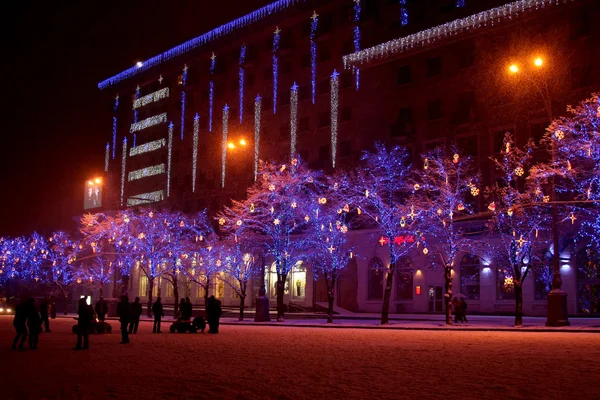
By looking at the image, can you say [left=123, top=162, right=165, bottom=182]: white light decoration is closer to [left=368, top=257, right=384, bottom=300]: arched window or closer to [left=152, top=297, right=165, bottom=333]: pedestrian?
[left=368, top=257, right=384, bottom=300]: arched window

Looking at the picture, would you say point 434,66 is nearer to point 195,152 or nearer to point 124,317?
point 195,152

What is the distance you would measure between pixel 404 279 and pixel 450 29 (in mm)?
19150

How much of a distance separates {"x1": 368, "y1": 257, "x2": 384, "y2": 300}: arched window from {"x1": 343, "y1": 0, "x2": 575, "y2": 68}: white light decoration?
16685 mm

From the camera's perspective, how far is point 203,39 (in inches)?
2859

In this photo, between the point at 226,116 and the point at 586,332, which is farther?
the point at 226,116

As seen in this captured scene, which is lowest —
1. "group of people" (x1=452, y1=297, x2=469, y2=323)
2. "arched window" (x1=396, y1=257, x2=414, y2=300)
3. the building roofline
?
"group of people" (x1=452, y1=297, x2=469, y2=323)

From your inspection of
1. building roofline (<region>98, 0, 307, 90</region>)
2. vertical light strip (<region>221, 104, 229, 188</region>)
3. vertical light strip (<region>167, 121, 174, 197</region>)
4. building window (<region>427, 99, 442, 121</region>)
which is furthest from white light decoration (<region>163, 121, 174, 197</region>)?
building window (<region>427, 99, 442, 121</region>)

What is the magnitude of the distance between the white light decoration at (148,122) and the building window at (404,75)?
34980mm

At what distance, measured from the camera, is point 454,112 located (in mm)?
47750

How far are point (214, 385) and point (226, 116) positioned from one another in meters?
57.8

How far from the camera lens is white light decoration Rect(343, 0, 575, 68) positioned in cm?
4378

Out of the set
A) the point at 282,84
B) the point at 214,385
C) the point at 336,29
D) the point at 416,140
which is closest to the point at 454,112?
the point at 416,140

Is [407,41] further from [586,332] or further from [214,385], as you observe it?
[214,385]

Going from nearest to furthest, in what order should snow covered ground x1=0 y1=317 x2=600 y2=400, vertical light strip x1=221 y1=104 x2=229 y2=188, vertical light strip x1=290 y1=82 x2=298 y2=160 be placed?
snow covered ground x1=0 y1=317 x2=600 y2=400 < vertical light strip x1=290 y1=82 x2=298 y2=160 < vertical light strip x1=221 y1=104 x2=229 y2=188
